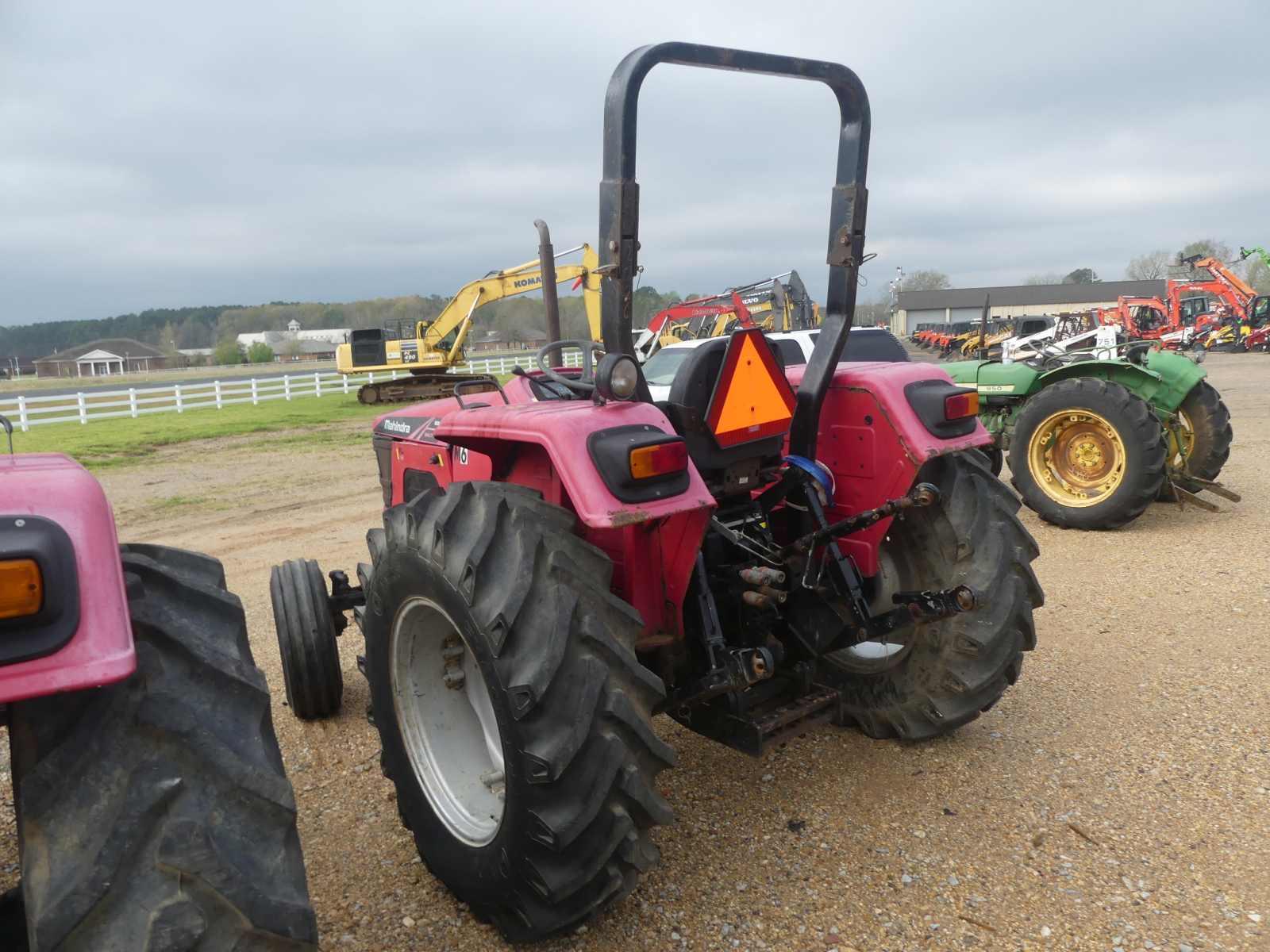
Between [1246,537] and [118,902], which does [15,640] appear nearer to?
[118,902]

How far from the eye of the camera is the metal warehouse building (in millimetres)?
70250

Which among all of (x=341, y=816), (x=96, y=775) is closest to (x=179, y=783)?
(x=96, y=775)

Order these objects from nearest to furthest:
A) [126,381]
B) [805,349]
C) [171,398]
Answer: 1. [805,349]
2. [171,398]
3. [126,381]

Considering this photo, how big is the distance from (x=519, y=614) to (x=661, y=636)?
0.63m

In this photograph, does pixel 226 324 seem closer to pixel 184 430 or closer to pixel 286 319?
pixel 286 319

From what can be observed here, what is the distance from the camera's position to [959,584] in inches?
122

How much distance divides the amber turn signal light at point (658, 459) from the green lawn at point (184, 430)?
13.1 m

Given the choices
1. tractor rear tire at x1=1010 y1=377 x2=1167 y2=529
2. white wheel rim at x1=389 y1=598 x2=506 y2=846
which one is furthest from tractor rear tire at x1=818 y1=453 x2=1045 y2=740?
tractor rear tire at x1=1010 y1=377 x2=1167 y2=529

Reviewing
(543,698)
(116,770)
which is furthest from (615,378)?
(116,770)

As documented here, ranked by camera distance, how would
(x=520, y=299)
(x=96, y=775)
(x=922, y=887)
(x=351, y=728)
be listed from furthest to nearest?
(x=520, y=299), (x=351, y=728), (x=922, y=887), (x=96, y=775)

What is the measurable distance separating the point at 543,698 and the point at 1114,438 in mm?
6242

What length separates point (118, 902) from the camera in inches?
51.8

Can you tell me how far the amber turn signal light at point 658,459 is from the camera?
2.28 meters

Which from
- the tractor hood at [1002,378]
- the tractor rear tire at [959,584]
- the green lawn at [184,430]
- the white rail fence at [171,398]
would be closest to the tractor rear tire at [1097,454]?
the tractor hood at [1002,378]
